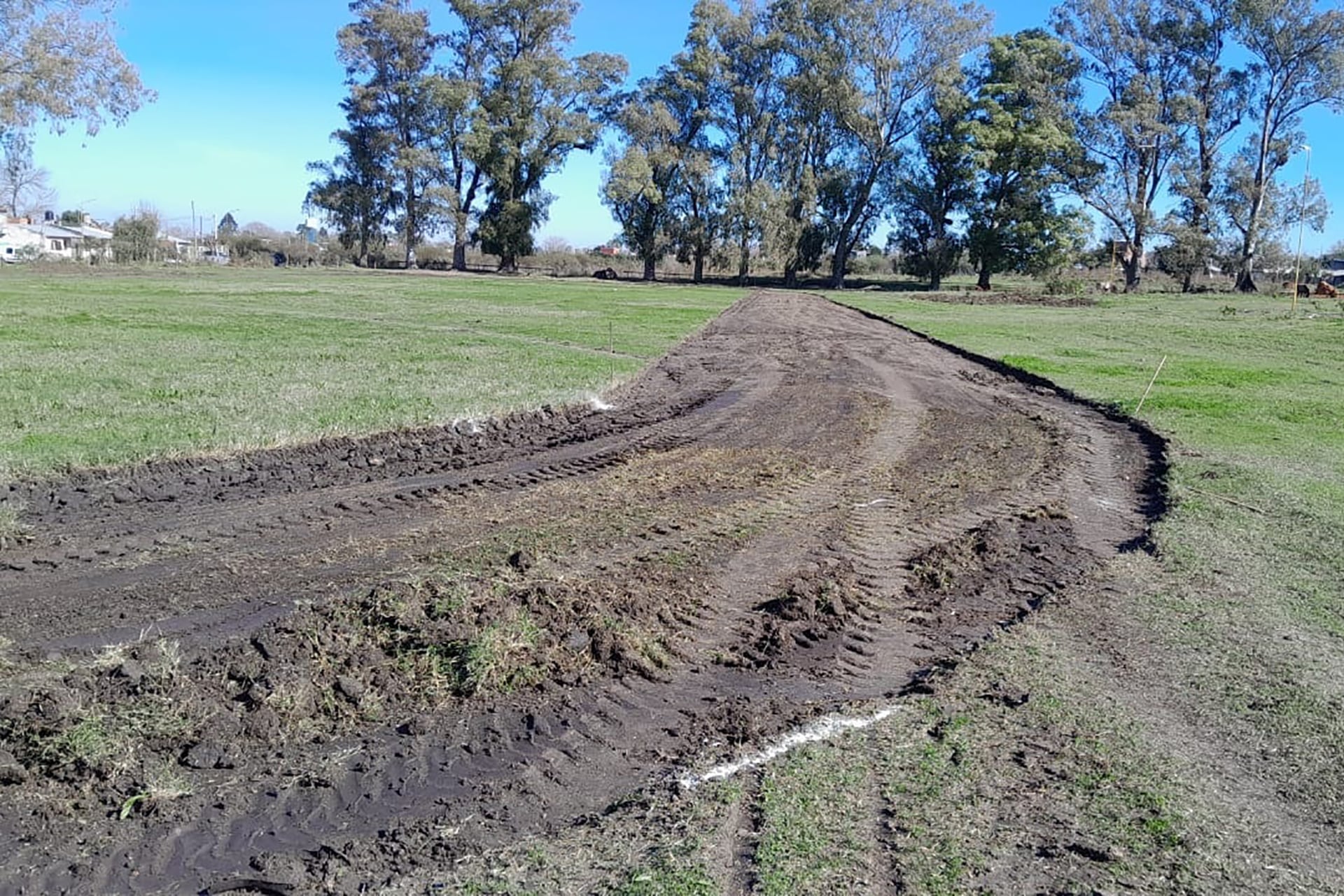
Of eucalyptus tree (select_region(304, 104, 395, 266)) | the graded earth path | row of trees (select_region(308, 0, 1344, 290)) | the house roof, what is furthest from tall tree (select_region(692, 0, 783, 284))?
the house roof

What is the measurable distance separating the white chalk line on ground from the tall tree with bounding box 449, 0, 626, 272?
57905mm

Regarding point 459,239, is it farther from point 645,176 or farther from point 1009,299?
point 1009,299

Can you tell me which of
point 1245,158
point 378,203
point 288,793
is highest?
point 1245,158

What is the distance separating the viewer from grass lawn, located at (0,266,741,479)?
30.5ft

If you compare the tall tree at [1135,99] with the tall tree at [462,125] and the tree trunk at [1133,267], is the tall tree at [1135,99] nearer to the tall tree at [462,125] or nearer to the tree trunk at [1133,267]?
the tree trunk at [1133,267]

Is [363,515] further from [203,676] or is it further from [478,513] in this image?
[203,676]

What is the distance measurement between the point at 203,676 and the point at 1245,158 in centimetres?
6728

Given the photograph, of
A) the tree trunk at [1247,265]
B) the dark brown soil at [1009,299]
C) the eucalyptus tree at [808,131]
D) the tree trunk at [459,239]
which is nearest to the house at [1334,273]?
the tree trunk at [1247,265]

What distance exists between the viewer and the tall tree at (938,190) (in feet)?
176

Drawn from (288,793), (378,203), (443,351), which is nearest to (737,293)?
(378,203)

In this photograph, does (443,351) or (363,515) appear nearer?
(363,515)

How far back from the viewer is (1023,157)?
5291 centimetres

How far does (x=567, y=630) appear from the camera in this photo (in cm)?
500

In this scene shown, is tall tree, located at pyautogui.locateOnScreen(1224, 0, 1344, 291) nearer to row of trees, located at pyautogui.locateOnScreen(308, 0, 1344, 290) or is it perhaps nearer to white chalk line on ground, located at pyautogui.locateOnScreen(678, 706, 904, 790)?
row of trees, located at pyautogui.locateOnScreen(308, 0, 1344, 290)
